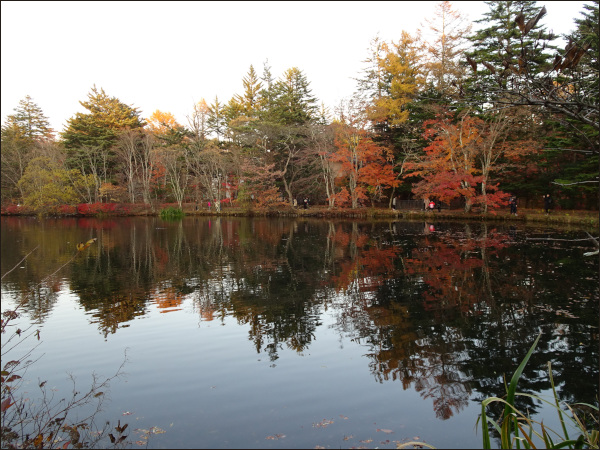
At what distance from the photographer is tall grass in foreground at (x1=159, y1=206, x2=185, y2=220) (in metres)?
35.5

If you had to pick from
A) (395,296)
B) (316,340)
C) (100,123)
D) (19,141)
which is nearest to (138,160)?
(100,123)

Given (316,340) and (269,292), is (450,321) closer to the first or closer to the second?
(316,340)

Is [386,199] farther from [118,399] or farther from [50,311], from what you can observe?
[118,399]

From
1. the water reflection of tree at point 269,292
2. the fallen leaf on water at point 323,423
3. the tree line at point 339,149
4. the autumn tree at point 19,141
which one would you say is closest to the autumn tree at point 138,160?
the tree line at point 339,149

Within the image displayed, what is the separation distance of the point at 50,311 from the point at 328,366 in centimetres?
620

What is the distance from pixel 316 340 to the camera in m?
6.41

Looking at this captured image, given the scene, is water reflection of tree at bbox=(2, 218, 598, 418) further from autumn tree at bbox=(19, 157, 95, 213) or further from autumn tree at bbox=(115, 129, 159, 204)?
autumn tree at bbox=(19, 157, 95, 213)

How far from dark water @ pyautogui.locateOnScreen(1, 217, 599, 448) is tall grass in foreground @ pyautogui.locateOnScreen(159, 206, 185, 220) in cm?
2252

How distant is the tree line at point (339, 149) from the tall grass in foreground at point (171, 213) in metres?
2.73

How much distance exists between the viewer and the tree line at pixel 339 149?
24.0 meters

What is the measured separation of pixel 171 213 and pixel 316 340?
32.2 m

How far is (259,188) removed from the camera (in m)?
34.9

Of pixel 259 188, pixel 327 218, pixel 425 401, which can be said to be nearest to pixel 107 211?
pixel 259 188

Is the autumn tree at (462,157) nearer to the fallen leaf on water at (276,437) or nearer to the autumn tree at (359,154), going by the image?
the autumn tree at (359,154)
